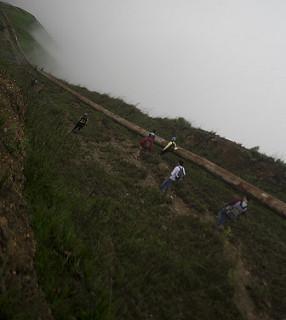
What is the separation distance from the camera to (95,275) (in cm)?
618

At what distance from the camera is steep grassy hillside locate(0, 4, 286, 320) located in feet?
19.5

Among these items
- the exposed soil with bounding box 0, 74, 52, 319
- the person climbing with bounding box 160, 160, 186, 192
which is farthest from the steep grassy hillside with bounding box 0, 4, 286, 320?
the person climbing with bounding box 160, 160, 186, 192

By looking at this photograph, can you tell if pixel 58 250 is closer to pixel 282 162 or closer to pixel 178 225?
pixel 178 225

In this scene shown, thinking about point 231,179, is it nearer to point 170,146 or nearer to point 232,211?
point 170,146

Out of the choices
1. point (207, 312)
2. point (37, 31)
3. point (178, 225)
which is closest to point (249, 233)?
point (178, 225)

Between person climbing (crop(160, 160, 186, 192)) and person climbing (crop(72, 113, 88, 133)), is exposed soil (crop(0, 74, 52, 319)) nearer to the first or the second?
person climbing (crop(160, 160, 186, 192))

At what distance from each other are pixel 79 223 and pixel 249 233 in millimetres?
7297

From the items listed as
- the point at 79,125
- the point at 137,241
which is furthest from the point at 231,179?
the point at 137,241

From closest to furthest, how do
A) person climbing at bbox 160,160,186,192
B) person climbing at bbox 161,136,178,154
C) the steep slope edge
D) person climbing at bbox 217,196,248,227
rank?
person climbing at bbox 217,196,248,227 < the steep slope edge < person climbing at bbox 160,160,186,192 < person climbing at bbox 161,136,178,154

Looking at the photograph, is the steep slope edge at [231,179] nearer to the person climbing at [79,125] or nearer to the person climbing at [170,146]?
the person climbing at [170,146]

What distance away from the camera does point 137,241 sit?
30.7ft

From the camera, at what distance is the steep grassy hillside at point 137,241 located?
5.94m

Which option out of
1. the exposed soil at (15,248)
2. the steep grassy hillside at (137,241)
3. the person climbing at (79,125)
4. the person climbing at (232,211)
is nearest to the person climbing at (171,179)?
the steep grassy hillside at (137,241)

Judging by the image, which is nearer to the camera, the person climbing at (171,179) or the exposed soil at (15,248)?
the exposed soil at (15,248)
